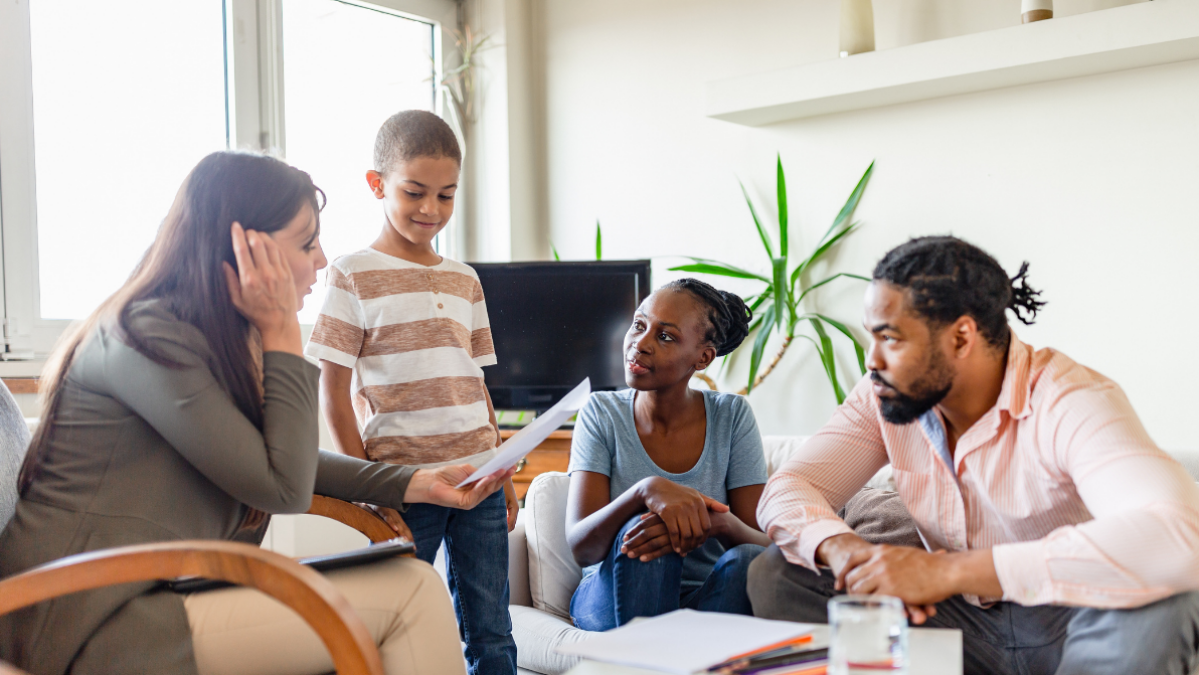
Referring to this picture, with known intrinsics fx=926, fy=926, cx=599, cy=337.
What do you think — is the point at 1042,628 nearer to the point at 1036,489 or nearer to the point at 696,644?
the point at 1036,489

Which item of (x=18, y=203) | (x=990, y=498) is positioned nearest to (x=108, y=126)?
(x=18, y=203)

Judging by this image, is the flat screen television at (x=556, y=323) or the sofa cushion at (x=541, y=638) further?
the flat screen television at (x=556, y=323)

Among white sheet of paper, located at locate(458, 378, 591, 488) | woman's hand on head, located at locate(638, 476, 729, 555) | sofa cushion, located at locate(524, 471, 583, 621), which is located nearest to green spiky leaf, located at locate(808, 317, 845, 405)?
sofa cushion, located at locate(524, 471, 583, 621)

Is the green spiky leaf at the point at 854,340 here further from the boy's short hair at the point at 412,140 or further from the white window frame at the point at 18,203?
A: the white window frame at the point at 18,203

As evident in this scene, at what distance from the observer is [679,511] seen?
1.50 m

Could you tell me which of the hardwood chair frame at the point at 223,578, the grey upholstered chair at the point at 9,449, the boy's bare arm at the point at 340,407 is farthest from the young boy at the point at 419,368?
the hardwood chair frame at the point at 223,578

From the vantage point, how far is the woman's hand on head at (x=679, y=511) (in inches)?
58.8

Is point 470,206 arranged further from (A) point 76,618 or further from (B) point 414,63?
(A) point 76,618

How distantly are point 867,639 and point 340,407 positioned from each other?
1022 millimetres

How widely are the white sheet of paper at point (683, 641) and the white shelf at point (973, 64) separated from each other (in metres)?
2.10

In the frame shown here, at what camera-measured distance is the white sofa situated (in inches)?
72.3

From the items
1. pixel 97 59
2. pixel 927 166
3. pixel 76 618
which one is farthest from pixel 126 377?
pixel 927 166

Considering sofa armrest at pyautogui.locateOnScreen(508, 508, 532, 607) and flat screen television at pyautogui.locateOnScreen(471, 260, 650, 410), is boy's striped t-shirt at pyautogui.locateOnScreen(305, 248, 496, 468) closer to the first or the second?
sofa armrest at pyautogui.locateOnScreen(508, 508, 532, 607)

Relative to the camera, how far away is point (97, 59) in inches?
111
